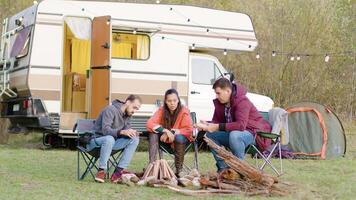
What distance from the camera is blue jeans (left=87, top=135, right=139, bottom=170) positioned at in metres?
6.38

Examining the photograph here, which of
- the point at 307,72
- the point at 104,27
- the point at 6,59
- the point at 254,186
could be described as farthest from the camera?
Answer: the point at 307,72

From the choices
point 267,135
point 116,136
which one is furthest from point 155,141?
point 267,135

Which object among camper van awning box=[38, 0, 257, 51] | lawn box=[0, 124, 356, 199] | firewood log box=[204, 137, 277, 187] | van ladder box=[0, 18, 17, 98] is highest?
camper van awning box=[38, 0, 257, 51]

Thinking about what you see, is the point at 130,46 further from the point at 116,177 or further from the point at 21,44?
the point at 116,177

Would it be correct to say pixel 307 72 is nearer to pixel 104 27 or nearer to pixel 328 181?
pixel 104 27

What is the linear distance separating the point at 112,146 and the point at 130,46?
16.0 ft

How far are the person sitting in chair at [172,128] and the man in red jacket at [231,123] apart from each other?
183 millimetres

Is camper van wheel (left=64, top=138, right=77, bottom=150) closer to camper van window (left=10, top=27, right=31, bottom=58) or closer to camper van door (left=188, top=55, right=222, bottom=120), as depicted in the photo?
camper van window (left=10, top=27, right=31, bottom=58)

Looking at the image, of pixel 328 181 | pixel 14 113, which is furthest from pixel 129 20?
pixel 328 181

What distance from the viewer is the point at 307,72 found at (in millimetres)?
15773

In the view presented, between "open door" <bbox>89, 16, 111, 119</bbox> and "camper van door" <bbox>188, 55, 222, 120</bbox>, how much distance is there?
1.51 m

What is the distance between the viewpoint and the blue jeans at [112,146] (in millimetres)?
6375

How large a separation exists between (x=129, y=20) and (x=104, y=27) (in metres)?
0.58

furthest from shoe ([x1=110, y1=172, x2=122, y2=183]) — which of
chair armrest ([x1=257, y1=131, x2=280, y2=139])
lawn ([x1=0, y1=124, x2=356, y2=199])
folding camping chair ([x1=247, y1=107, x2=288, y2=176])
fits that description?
chair armrest ([x1=257, y1=131, x2=280, y2=139])
